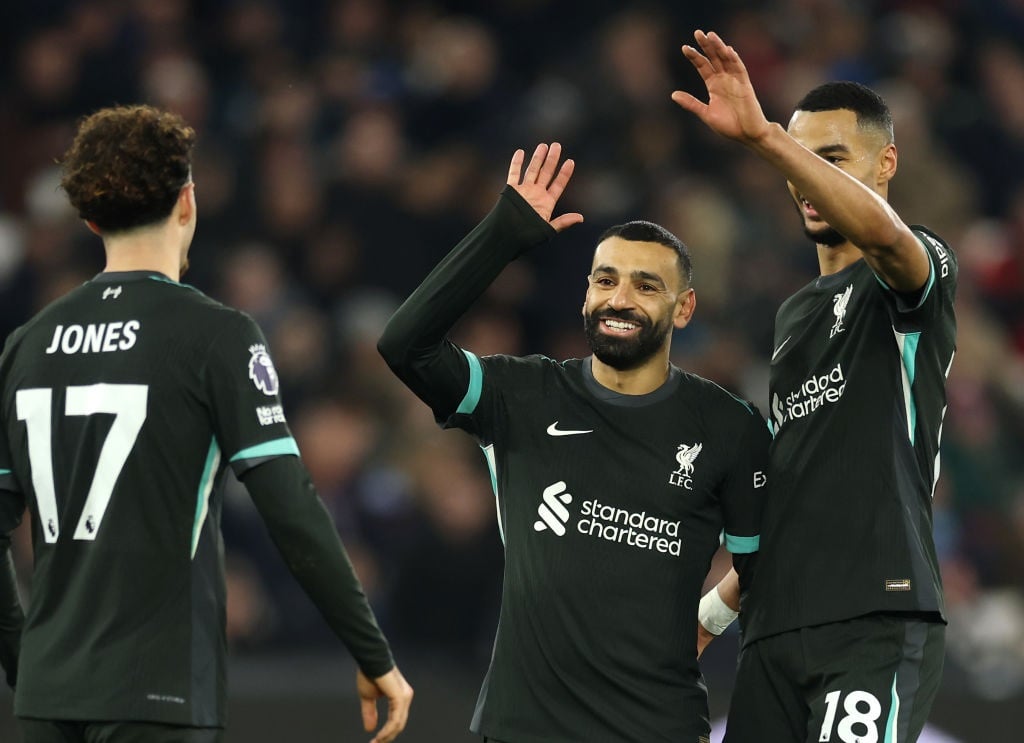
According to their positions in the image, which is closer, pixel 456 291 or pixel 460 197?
pixel 456 291

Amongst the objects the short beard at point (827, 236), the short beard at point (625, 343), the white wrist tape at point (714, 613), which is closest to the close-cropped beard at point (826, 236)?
the short beard at point (827, 236)

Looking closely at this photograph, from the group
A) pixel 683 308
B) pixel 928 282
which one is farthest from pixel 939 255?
pixel 683 308

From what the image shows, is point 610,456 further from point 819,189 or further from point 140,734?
point 140,734

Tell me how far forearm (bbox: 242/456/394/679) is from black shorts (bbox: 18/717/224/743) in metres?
0.39

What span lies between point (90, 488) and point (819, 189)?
1826mm

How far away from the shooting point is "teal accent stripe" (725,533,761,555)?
14.9ft

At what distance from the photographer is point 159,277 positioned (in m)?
3.90

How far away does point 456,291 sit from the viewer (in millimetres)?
4480

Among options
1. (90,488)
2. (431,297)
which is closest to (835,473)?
(431,297)

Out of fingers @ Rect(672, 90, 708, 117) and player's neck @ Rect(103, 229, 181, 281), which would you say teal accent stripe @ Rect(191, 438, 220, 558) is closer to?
player's neck @ Rect(103, 229, 181, 281)

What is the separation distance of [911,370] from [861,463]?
0.27 meters

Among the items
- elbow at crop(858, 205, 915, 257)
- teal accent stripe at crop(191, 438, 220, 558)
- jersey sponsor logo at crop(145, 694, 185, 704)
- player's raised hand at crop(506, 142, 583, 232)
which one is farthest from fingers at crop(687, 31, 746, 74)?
jersey sponsor logo at crop(145, 694, 185, 704)

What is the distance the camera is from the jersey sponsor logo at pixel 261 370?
380 centimetres

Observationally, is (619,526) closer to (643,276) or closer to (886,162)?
(643,276)
